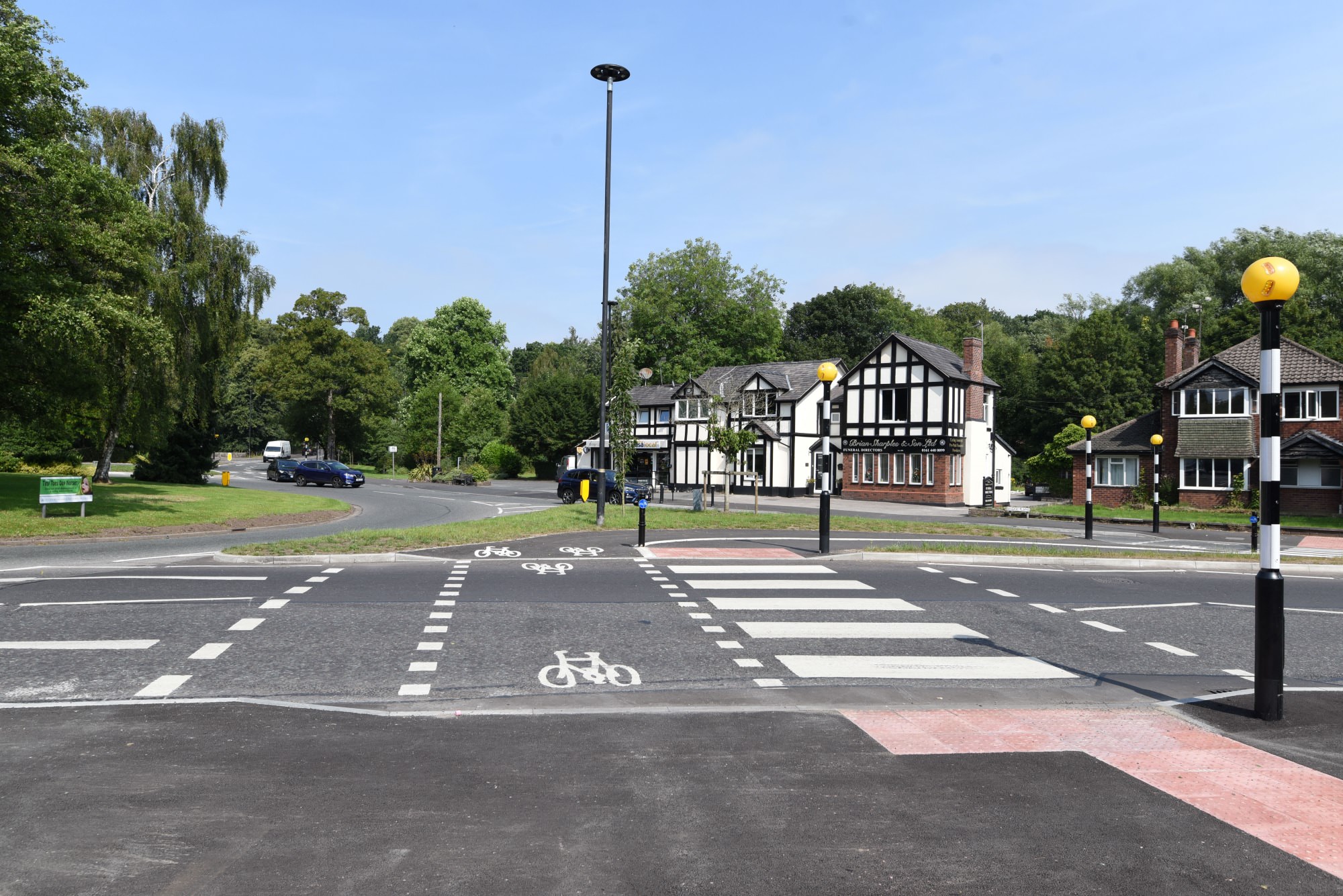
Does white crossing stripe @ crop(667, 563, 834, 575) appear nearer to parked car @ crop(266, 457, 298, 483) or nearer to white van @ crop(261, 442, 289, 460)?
parked car @ crop(266, 457, 298, 483)

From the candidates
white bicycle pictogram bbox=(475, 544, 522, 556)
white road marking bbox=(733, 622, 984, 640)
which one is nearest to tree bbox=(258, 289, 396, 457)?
white bicycle pictogram bbox=(475, 544, 522, 556)

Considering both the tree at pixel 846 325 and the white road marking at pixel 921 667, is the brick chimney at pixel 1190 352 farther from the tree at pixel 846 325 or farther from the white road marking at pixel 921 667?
the white road marking at pixel 921 667

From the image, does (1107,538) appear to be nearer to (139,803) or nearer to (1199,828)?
(1199,828)

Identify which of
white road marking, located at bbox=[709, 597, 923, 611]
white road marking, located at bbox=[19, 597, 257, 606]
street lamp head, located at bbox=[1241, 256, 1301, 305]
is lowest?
white road marking, located at bbox=[19, 597, 257, 606]

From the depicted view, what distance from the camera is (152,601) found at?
1173 cm

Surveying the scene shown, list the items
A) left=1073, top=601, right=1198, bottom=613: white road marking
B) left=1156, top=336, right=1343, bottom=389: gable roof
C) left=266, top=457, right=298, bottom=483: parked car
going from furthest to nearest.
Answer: left=266, top=457, right=298, bottom=483: parked car < left=1156, top=336, right=1343, bottom=389: gable roof < left=1073, top=601, right=1198, bottom=613: white road marking

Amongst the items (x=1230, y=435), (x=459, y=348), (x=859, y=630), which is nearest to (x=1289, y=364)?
(x=1230, y=435)

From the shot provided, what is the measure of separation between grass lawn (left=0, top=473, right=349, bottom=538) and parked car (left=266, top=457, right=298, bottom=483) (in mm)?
17933

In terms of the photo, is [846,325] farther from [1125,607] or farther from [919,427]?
[1125,607]

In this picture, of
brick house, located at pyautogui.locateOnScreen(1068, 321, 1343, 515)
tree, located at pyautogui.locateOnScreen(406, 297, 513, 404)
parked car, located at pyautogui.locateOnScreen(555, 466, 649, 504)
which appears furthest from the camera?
tree, located at pyautogui.locateOnScreen(406, 297, 513, 404)

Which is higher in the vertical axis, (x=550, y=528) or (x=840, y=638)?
(x=550, y=528)

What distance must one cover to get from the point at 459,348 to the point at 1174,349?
64.6 m

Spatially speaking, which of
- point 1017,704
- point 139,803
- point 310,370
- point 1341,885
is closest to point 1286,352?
point 1017,704

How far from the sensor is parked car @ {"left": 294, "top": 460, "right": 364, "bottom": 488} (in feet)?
181
